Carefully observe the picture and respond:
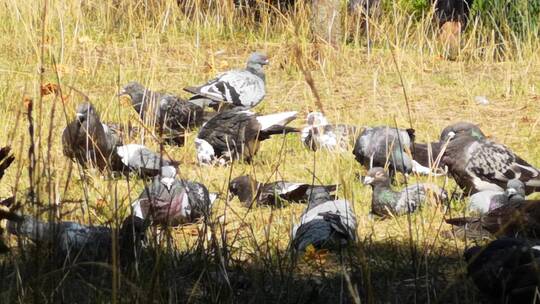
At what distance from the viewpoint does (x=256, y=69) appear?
9328 mm

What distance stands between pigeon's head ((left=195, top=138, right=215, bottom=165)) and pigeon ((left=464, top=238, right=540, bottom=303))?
10.5 feet

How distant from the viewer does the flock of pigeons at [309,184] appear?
159 inches

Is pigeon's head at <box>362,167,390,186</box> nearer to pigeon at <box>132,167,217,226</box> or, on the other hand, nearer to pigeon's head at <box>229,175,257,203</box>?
pigeon's head at <box>229,175,257,203</box>

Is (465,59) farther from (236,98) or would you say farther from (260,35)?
(236,98)

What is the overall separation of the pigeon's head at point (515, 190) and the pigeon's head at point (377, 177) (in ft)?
2.27

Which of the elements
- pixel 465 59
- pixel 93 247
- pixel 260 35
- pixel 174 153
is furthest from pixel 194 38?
pixel 93 247

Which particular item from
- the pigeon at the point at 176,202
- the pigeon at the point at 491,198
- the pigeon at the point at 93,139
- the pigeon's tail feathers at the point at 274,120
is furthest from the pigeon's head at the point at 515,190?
the pigeon at the point at 93,139

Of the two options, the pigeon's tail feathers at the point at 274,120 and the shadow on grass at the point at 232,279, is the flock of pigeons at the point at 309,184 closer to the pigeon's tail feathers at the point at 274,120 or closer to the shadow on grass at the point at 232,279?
the pigeon's tail feathers at the point at 274,120

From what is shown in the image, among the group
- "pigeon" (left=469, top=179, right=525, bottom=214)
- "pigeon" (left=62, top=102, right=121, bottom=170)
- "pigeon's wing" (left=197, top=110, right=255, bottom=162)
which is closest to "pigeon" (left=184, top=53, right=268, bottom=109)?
"pigeon's wing" (left=197, top=110, right=255, bottom=162)

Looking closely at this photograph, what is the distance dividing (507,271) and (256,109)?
5485mm

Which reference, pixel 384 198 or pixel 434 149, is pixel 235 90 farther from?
pixel 384 198

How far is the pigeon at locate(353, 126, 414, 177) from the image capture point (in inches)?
257

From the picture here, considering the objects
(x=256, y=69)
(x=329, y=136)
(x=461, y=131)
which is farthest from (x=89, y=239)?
(x=256, y=69)

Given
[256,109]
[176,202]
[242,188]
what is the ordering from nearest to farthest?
[176,202] → [242,188] → [256,109]
